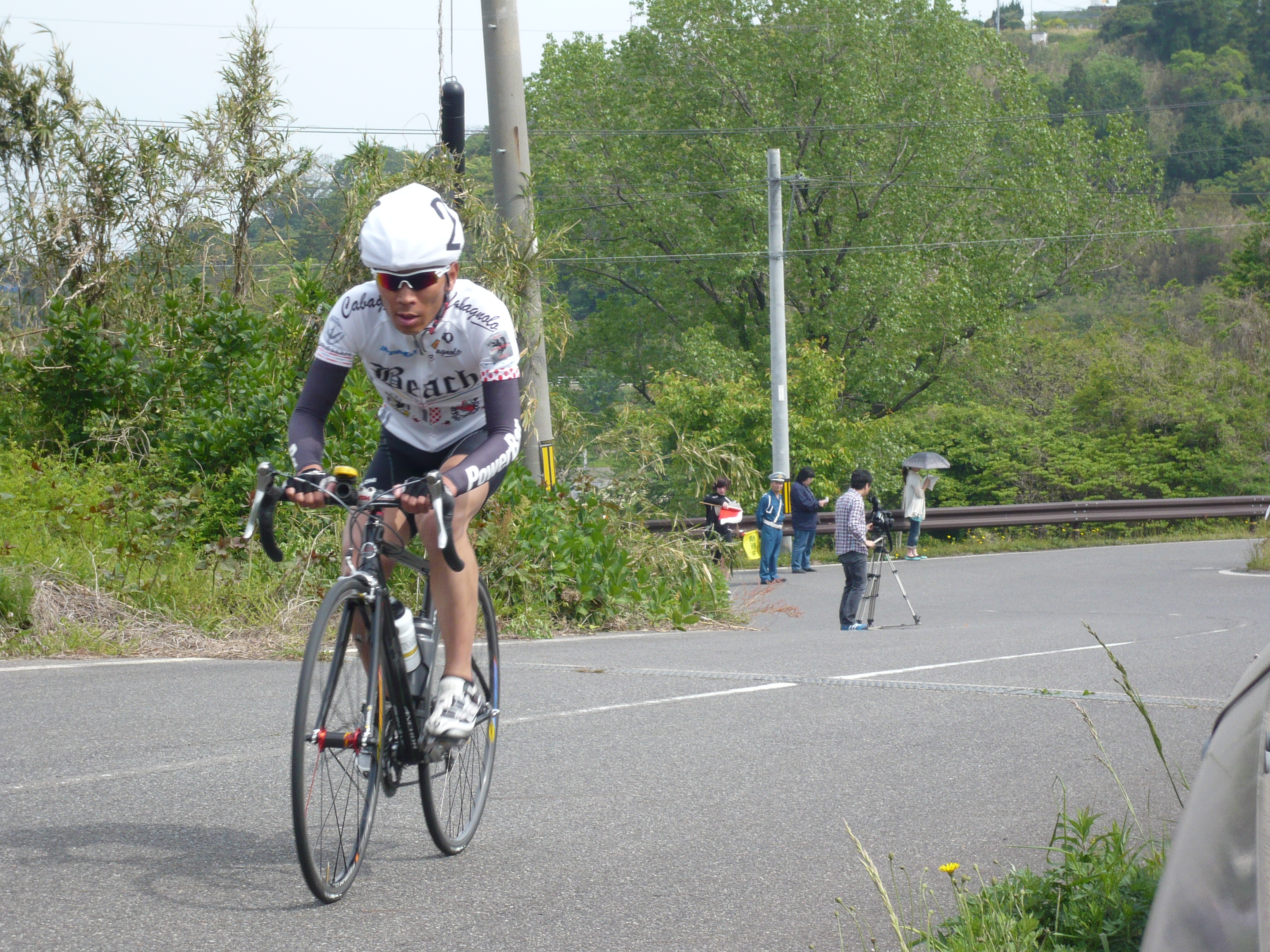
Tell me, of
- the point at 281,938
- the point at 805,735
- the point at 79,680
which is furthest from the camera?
the point at 79,680

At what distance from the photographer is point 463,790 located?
4480 mm

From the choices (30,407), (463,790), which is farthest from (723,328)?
(463,790)

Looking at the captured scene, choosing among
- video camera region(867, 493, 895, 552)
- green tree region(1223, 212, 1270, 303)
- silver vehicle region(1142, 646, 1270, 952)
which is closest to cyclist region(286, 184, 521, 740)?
silver vehicle region(1142, 646, 1270, 952)

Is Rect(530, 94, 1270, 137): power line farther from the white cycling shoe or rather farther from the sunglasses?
the white cycling shoe

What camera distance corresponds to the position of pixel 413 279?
12.5 ft

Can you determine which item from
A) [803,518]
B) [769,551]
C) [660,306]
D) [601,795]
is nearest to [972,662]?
[601,795]

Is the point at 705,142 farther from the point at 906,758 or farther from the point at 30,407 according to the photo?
the point at 906,758

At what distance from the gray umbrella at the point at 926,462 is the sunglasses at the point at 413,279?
22694mm

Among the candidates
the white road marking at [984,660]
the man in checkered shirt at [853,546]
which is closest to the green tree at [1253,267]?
the man in checkered shirt at [853,546]

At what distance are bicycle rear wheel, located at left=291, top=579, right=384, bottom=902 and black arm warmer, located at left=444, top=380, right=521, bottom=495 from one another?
19.9 inches

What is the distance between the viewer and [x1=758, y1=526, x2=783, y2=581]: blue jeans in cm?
2150

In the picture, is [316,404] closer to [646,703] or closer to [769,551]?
[646,703]

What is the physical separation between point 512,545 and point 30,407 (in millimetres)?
5212

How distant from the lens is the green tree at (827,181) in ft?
115
